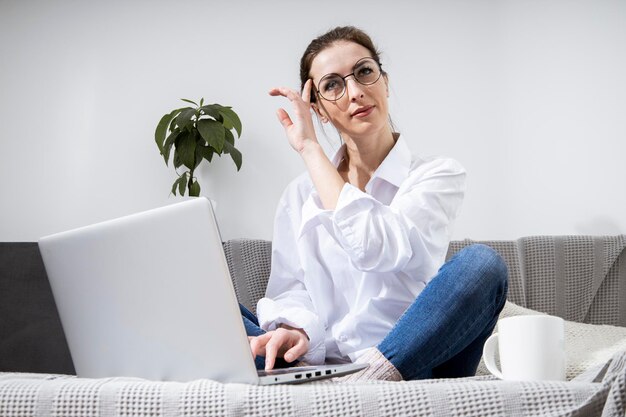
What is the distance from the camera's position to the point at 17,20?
125 inches

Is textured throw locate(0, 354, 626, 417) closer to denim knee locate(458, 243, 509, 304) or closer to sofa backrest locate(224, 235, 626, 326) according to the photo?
denim knee locate(458, 243, 509, 304)

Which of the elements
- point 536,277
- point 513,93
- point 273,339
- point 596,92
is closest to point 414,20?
point 513,93

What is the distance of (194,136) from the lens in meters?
2.87

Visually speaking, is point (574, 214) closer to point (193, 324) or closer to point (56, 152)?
point (56, 152)

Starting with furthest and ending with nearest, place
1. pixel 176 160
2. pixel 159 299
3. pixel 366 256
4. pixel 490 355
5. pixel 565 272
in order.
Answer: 1. pixel 176 160
2. pixel 565 272
3. pixel 366 256
4. pixel 490 355
5. pixel 159 299

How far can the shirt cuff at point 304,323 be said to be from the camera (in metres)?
1.30

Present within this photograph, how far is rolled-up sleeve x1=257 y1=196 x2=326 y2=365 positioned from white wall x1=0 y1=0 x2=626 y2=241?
150cm

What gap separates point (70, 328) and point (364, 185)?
861 millimetres

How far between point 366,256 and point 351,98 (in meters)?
0.48

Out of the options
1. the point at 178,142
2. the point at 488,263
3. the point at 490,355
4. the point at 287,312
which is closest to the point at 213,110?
the point at 178,142

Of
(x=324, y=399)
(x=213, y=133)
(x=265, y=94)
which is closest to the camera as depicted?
(x=324, y=399)

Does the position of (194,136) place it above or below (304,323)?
above

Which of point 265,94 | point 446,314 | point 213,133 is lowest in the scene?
point 446,314

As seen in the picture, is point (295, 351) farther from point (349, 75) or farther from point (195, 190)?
point (195, 190)
